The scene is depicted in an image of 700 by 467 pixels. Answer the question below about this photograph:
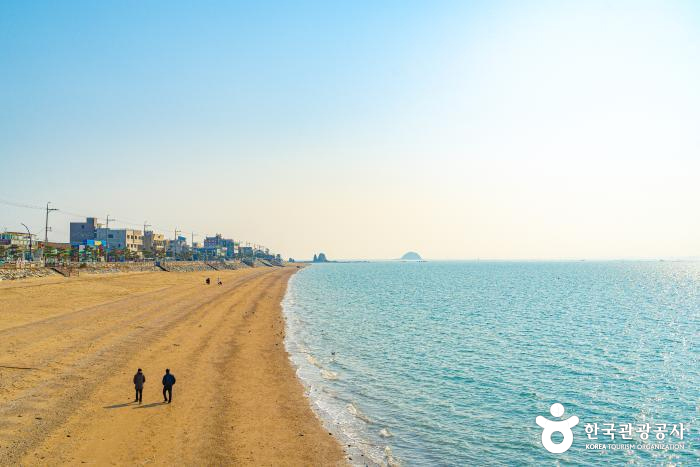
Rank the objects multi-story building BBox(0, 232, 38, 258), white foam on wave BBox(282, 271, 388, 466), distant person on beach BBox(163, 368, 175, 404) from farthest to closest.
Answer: multi-story building BBox(0, 232, 38, 258), distant person on beach BBox(163, 368, 175, 404), white foam on wave BBox(282, 271, 388, 466)

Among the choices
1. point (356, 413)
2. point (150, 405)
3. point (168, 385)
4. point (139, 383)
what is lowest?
point (356, 413)

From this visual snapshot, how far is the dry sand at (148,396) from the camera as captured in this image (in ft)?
59.5

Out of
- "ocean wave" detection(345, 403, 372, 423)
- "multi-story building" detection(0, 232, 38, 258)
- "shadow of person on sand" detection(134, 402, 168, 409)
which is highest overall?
"multi-story building" detection(0, 232, 38, 258)

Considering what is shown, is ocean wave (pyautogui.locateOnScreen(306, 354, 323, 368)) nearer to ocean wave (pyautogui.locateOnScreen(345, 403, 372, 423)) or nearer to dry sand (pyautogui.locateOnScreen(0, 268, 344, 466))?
dry sand (pyautogui.locateOnScreen(0, 268, 344, 466))

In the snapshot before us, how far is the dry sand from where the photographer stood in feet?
59.5

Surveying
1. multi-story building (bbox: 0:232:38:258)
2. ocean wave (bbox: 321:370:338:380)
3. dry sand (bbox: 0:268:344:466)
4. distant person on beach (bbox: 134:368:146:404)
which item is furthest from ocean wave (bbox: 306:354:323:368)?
multi-story building (bbox: 0:232:38:258)

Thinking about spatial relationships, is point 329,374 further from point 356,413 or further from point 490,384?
point 490,384

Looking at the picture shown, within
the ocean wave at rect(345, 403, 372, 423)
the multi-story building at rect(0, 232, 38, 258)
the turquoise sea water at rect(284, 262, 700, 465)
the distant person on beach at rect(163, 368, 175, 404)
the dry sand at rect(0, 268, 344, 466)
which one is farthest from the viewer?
the multi-story building at rect(0, 232, 38, 258)

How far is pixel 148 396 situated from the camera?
24734 millimetres

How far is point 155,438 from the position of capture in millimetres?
19203

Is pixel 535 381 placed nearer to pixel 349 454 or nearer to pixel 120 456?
pixel 349 454

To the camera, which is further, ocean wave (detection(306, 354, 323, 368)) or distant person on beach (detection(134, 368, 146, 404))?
ocean wave (detection(306, 354, 323, 368))

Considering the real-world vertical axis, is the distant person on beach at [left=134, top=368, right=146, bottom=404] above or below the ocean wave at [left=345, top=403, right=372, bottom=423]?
above

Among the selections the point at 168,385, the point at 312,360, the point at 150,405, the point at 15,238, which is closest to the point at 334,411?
the point at 168,385
